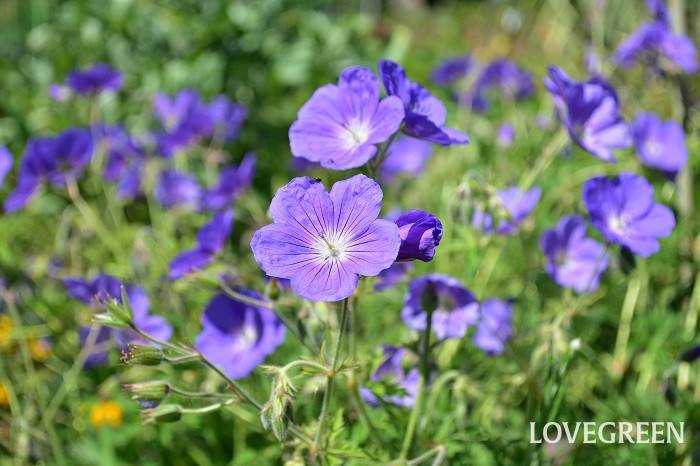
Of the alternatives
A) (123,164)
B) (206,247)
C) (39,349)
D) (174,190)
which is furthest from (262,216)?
(39,349)

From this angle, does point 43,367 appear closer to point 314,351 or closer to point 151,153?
point 151,153

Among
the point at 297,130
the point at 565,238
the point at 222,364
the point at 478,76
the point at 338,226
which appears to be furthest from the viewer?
the point at 478,76

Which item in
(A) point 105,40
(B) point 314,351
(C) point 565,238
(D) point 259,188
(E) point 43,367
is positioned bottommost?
(B) point 314,351

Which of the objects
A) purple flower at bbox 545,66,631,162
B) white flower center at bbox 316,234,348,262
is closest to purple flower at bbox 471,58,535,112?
purple flower at bbox 545,66,631,162

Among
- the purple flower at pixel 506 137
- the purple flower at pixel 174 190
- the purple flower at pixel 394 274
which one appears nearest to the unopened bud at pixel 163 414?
the purple flower at pixel 394 274

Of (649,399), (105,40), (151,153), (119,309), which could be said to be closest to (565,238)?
(649,399)

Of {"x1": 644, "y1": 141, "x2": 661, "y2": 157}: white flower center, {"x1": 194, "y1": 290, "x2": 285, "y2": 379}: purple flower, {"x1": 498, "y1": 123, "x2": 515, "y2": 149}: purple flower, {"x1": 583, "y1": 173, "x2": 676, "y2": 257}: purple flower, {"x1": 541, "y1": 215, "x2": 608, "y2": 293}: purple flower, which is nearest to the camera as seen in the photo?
{"x1": 583, "y1": 173, "x2": 676, "y2": 257}: purple flower

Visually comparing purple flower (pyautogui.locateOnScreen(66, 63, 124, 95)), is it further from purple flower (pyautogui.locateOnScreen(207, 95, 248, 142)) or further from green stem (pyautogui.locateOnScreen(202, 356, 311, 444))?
green stem (pyautogui.locateOnScreen(202, 356, 311, 444))
